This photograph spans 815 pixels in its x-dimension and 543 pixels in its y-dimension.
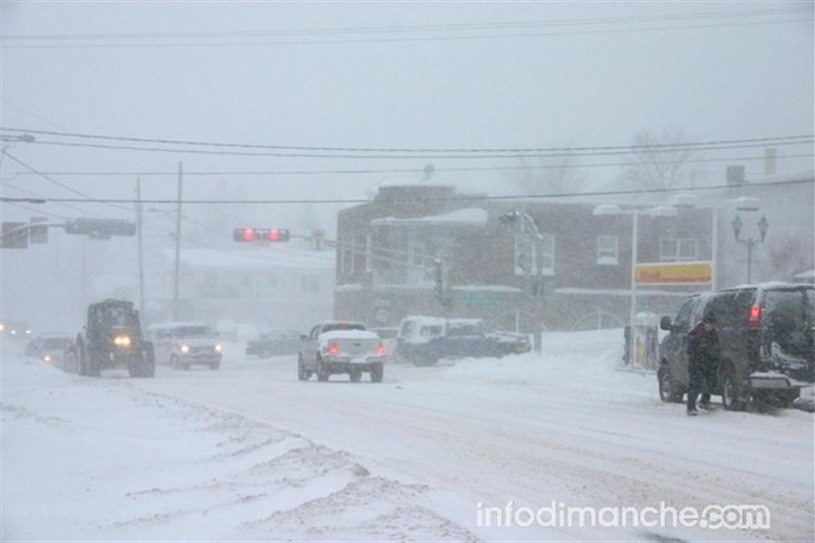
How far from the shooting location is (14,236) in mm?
46219

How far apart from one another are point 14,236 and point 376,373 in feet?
63.4

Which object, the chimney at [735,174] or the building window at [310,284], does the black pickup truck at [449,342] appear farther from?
the building window at [310,284]

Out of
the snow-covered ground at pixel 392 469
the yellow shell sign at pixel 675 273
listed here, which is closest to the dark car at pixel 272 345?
the yellow shell sign at pixel 675 273

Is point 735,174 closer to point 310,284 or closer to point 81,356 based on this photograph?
point 81,356

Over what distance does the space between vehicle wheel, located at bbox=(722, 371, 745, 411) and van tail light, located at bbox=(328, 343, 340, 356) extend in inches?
561

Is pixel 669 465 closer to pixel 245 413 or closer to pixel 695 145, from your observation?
pixel 245 413

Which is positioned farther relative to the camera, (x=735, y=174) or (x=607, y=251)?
(x=607, y=251)

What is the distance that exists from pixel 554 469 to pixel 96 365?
99.2 feet

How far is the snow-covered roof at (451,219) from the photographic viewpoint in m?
64.7

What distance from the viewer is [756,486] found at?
41.3 ft

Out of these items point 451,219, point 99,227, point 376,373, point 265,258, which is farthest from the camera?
point 265,258

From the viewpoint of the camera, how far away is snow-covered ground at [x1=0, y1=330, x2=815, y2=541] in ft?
32.9

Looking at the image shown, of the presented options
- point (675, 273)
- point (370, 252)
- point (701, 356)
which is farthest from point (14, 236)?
point (701, 356)

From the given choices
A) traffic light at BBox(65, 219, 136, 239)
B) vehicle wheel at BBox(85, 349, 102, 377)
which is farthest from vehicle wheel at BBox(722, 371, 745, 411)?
traffic light at BBox(65, 219, 136, 239)
